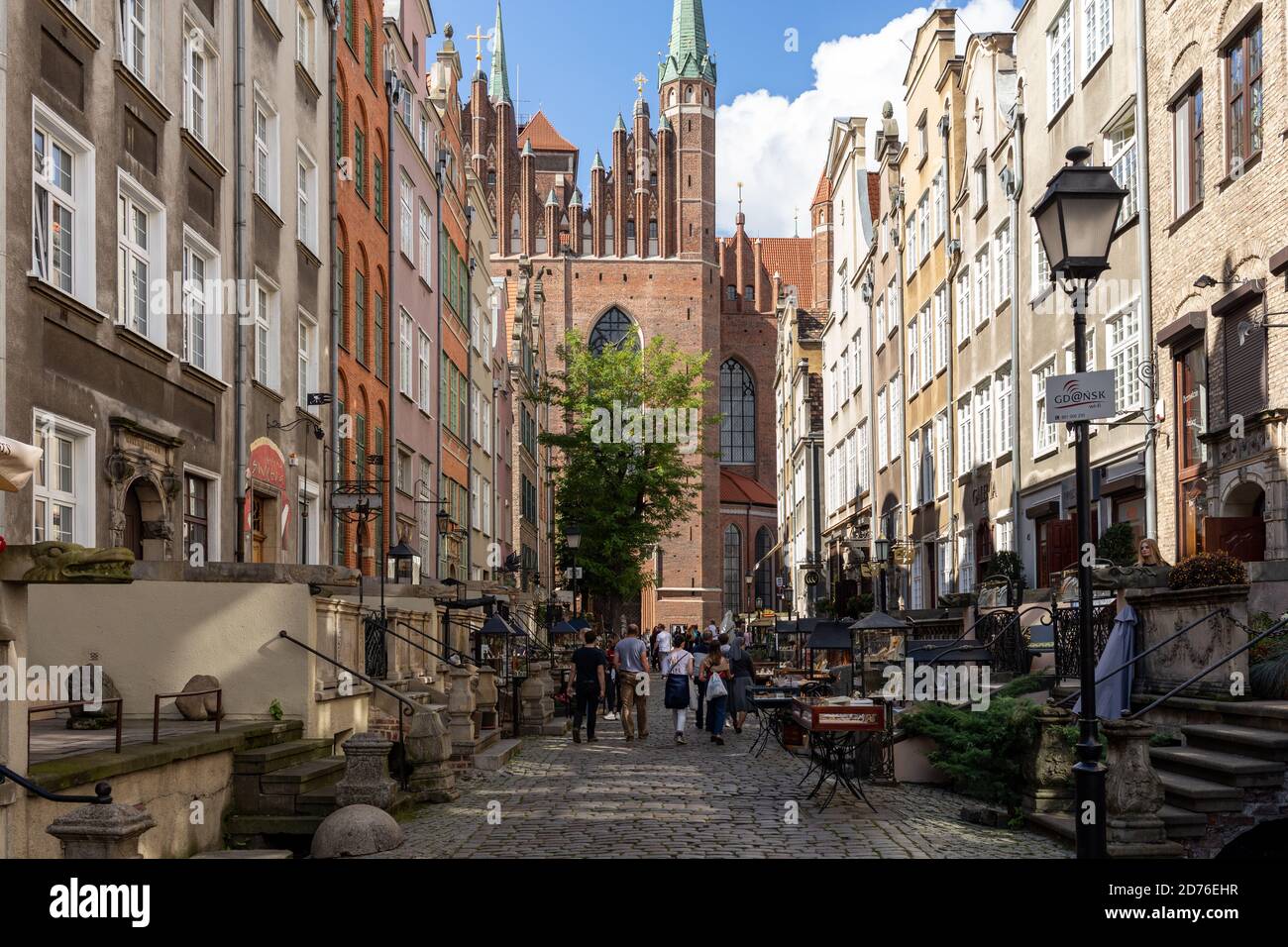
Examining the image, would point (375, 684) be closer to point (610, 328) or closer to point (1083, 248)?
point (1083, 248)

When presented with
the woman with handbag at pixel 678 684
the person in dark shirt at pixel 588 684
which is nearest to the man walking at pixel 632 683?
the woman with handbag at pixel 678 684

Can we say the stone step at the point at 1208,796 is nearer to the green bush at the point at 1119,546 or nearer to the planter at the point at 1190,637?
the planter at the point at 1190,637

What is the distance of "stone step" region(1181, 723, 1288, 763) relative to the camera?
10508 millimetres

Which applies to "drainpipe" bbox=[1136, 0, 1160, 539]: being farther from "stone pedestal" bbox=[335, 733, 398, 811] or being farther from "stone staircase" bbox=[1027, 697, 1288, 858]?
"stone pedestal" bbox=[335, 733, 398, 811]

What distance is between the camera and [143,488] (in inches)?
644

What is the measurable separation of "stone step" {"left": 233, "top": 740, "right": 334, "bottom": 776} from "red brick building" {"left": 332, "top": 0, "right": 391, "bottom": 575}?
472 inches

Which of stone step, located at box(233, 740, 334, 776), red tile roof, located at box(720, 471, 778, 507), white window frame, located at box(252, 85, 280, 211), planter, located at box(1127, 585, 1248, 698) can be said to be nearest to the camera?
stone step, located at box(233, 740, 334, 776)

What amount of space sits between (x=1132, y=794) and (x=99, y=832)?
22.1 ft

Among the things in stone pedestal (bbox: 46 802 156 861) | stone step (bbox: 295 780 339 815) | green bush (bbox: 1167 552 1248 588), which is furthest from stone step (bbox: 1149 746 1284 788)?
stone pedestal (bbox: 46 802 156 861)

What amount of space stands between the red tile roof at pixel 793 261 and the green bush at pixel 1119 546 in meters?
79.3

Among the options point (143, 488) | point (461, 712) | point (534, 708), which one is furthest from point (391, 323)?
point (461, 712)
